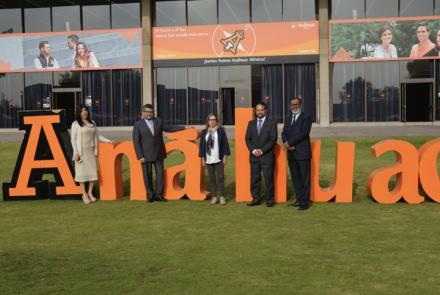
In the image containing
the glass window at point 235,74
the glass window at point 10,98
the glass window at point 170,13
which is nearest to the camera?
the glass window at point 235,74

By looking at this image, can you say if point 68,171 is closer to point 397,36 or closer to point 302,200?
point 302,200

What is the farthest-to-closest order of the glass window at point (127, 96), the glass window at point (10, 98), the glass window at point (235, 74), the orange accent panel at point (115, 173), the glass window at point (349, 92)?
1. the glass window at point (10, 98)
2. the glass window at point (127, 96)
3. the glass window at point (235, 74)
4. the glass window at point (349, 92)
5. the orange accent panel at point (115, 173)

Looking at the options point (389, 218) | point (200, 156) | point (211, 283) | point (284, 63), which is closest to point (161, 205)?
point (200, 156)

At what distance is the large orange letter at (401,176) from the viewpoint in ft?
29.4

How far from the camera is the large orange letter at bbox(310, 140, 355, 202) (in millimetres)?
9133

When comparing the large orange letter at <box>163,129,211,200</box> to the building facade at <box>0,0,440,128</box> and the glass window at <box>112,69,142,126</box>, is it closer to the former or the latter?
the building facade at <box>0,0,440,128</box>

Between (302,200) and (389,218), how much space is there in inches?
57.3

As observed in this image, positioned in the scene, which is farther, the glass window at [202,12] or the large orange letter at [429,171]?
the glass window at [202,12]

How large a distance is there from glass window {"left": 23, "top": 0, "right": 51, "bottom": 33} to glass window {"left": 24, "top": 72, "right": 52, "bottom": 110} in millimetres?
2350

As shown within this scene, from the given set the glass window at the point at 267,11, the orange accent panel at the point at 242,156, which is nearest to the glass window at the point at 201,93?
the glass window at the point at 267,11

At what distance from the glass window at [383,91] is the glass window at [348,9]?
7.99 feet

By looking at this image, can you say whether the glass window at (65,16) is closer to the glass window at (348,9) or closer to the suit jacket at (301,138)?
the glass window at (348,9)

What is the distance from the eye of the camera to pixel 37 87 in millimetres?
26188

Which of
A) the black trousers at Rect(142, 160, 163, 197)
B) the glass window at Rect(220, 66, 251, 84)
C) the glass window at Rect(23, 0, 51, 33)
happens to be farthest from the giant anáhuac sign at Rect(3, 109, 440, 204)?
the glass window at Rect(23, 0, 51, 33)
